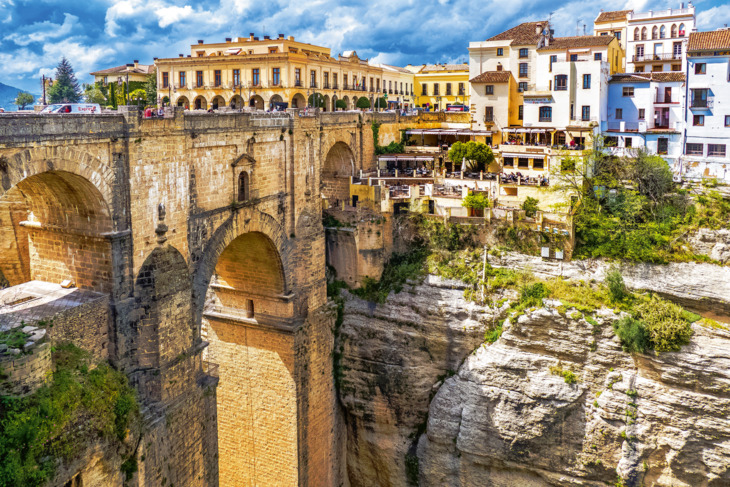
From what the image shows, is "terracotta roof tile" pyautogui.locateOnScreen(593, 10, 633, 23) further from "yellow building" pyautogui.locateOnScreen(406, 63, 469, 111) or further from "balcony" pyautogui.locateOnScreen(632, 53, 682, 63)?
"yellow building" pyautogui.locateOnScreen(406, 63, 469, 111)

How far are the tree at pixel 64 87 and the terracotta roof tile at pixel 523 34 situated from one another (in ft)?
131

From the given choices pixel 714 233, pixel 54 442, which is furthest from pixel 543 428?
pixel 54 442

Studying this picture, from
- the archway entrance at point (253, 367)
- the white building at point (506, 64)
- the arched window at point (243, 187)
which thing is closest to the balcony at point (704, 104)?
the white building at point (506, 64)

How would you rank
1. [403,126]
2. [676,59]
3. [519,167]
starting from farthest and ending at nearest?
[676,59], [403,126], [519,167]

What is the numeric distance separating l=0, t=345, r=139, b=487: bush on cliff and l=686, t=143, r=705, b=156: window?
97.0ft

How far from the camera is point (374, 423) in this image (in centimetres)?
2958

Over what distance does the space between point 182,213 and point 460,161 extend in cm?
1975

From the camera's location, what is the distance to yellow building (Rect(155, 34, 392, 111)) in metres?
47.6

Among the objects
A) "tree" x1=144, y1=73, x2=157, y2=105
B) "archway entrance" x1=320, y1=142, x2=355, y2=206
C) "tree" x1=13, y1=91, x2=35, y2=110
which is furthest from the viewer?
"tree" x1=144, y1=73, x2=157, y2=105

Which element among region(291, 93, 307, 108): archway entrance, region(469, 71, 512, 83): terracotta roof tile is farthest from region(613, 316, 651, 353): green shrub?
region(291, 93, 307, 108): archway entrance

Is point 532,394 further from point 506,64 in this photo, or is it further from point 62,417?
point 506,64

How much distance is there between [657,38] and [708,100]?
15684mm

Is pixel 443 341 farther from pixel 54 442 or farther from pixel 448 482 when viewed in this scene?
pixel 54 442

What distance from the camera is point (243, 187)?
22500 mm
